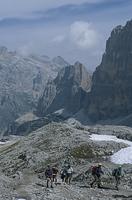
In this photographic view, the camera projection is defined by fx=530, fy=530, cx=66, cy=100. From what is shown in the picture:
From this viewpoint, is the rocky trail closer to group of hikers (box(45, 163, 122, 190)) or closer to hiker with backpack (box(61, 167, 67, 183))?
group of hikers (box(45, 163, 122, 190))

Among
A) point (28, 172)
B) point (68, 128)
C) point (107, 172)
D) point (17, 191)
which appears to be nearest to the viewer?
point (17, 191)

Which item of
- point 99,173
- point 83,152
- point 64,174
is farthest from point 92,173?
point 83,152

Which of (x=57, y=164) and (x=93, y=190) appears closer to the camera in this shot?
(x=93, y=190)

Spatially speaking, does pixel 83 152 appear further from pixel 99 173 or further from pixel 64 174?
pixel 99 173

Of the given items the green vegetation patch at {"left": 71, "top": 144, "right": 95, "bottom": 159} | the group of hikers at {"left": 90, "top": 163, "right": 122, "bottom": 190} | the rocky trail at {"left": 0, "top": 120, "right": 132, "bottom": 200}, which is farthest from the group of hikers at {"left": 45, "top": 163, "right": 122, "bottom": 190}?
the green vegetation patch at {"left": 71, "top": 144, "right": 95, "bottom": 159}

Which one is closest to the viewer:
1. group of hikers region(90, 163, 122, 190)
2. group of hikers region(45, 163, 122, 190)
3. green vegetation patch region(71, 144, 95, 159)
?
group of hikers region(45, 163, 122, 190)

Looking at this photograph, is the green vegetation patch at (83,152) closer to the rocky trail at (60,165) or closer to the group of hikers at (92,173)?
the rocky trail at (60,165)

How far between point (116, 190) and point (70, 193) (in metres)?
9.21

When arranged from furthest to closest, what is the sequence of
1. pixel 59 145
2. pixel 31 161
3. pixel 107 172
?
1. pixel 59 145
2. pixel 31 161
3. pixel 107 172

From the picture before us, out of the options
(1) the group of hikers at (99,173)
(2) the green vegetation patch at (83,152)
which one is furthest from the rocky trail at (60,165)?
(1) the group of hikers at (99,173)

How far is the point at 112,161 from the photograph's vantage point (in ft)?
Result: 267

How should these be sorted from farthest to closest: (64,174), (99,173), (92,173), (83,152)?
1. (83,152)
2. (64,174)
3. (92,173)
4. (99,173)

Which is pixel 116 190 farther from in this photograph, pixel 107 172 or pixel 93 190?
pixel 107 172

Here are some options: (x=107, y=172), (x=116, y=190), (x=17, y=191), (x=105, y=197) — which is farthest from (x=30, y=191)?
(x=107, y=172)
